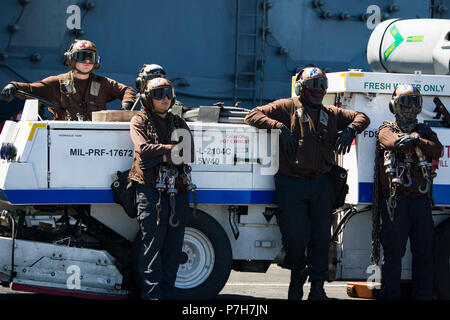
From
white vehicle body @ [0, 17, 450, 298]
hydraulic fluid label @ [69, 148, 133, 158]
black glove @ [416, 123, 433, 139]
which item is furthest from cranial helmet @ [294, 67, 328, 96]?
hydraulic fluid label @ [69, 148, 133, 158]

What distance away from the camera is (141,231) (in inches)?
291

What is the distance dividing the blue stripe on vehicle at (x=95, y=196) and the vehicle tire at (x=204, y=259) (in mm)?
209

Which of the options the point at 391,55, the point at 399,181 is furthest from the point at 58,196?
the point at 391,55

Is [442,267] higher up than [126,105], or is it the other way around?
[126,105]

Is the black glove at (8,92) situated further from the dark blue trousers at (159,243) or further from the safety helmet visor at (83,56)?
the dark blue trousers at (159,243)

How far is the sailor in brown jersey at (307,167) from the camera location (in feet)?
24.7

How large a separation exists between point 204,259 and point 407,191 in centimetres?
195

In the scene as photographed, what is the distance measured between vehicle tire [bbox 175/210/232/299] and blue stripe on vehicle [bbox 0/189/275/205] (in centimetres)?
21

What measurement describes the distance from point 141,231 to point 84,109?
5.22 ft

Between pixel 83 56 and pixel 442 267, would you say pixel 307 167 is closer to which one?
pixel 442 267

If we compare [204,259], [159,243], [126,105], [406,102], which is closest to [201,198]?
[204,259]

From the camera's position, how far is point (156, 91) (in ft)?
23.6

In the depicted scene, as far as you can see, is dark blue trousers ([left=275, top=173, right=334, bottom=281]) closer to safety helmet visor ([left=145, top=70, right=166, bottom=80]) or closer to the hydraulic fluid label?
the hydraulic fluid label

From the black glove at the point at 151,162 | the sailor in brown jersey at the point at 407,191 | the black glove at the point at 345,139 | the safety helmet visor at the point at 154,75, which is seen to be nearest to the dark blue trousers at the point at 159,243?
the black glove at the point at 151,162
